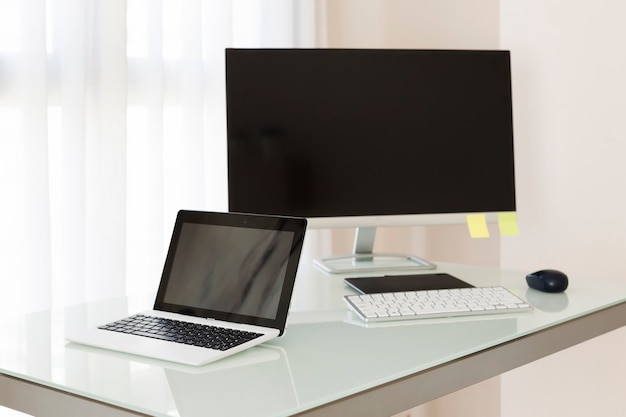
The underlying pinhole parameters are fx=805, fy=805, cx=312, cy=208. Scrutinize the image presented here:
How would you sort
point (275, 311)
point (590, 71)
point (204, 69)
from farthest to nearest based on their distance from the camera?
point (204, 69), point (590, 71), point (275, 311)

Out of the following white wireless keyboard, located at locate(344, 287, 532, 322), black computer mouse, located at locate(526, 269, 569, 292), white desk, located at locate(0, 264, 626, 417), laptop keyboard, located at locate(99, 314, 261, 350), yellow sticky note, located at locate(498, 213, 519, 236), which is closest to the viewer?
white desk, located at locate(0, 264, 626, 417)

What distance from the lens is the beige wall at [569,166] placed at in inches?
69.6

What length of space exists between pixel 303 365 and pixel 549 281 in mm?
612

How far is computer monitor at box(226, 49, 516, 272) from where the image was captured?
1.61 m

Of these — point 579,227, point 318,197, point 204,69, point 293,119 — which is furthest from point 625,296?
point 204,69

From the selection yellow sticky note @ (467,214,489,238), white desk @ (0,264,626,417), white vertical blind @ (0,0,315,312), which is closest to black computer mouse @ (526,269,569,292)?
white desk @ (0,264,626,417)

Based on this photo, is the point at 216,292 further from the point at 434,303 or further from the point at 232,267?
the point at 434,303

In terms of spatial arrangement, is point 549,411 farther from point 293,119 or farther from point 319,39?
point 319,39

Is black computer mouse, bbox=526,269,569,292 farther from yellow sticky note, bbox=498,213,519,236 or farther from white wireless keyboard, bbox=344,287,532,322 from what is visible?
yellow sticky note, bbox=498,213,519,236

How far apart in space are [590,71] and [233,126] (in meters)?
0.81

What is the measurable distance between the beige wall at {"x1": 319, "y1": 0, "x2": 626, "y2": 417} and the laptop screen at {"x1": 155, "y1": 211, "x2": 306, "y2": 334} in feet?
2.27

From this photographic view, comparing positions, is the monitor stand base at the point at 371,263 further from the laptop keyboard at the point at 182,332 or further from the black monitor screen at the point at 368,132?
the laptop keyboard at the point at 182,332

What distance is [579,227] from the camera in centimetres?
184

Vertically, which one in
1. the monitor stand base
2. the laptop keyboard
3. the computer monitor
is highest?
the computer monitor
